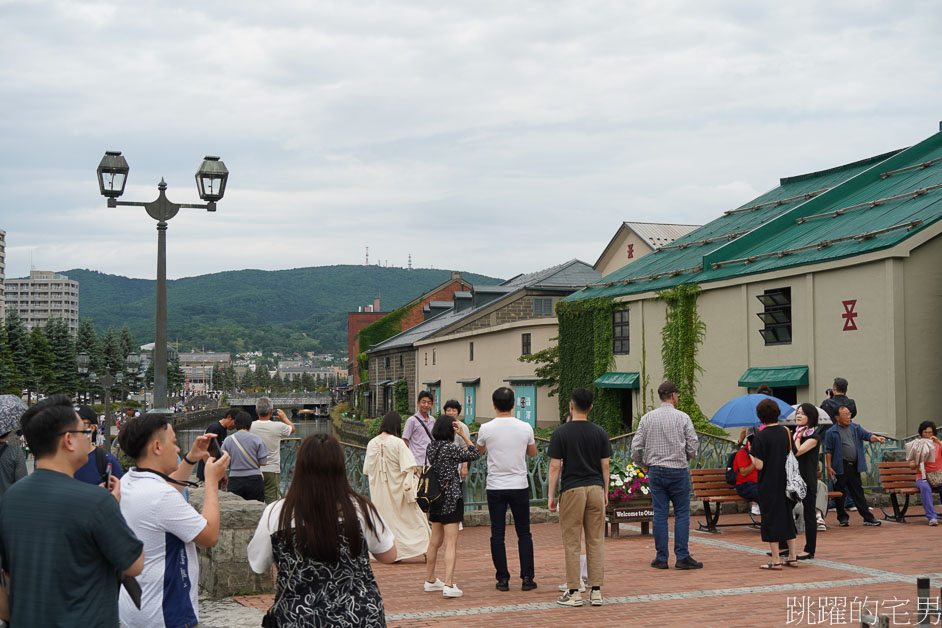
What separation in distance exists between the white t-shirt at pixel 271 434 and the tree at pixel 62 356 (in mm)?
75470

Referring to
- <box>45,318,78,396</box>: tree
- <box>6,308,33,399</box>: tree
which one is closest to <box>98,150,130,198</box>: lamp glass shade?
<box>6,308,33,399</box>: tree

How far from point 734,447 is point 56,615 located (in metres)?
14.7

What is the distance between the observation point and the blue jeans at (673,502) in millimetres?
10391

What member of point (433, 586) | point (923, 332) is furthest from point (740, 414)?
point (923, 332)

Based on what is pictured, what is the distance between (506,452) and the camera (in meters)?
9.41

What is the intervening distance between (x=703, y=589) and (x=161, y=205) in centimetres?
993

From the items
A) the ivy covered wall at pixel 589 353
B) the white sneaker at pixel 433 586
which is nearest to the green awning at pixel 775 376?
the ivy covered wall at pixel 589 353

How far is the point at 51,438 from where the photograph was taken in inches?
157

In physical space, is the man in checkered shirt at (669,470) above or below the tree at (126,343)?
below

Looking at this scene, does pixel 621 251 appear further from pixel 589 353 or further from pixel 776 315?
pixel 776 315

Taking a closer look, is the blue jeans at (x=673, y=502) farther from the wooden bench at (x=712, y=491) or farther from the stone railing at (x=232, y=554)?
the stone railing at (x=232, y=554)

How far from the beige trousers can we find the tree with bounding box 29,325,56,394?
242ft

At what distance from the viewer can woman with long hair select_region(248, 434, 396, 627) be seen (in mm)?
4227

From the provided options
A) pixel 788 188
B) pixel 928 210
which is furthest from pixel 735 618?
pixel 788 188
